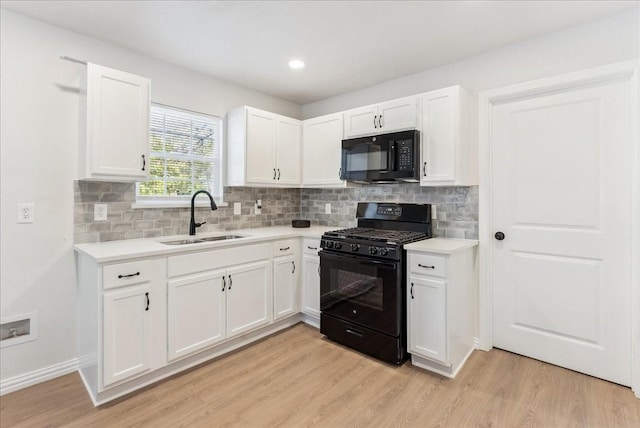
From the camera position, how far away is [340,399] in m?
2.05

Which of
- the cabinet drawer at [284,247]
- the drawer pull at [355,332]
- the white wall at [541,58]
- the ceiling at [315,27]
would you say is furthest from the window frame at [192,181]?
the white wall at [541,58]

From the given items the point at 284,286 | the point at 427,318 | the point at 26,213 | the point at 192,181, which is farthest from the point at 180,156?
the point at 427,318

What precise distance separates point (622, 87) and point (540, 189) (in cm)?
81

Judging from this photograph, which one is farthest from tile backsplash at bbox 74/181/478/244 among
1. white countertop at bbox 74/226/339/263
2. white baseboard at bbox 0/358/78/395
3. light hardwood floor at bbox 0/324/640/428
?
light hardwood floor at bbox 0/324/640/428

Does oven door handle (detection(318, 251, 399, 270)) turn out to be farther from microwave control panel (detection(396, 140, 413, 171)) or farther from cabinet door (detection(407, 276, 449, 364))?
microwave control panel (detection(396, 140, 413, 171))

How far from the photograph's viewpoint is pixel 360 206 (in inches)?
137

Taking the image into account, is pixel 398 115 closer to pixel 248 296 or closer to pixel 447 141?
pixel 447 141

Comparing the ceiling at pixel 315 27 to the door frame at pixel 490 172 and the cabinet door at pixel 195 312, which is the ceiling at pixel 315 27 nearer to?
the door frame at pixel 490 172

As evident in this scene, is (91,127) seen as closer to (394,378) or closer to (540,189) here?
(394,378)

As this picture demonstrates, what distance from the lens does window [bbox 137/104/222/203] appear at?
9.46ft

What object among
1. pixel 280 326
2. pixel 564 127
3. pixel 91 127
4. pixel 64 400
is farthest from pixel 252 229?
pixel 564 127

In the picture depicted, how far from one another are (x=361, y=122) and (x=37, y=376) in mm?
3270

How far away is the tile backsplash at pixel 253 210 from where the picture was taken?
8.20ft

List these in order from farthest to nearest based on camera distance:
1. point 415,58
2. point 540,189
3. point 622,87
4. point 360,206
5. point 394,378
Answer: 1. point 360,206
2. point 415,58
3. point 540,189
4. point 394,378
5. point 622,87
